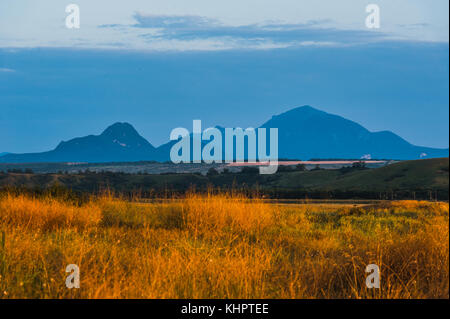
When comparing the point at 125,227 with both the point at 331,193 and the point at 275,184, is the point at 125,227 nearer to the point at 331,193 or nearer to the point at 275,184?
the point at 331,193

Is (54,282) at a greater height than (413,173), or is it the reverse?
(54,282)

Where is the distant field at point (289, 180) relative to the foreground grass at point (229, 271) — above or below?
below

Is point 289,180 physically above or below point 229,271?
below

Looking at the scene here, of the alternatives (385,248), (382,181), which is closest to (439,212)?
(385,248)

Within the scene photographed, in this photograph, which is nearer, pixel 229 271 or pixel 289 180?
pixel 229 271

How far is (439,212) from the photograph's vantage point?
2089 centimetres

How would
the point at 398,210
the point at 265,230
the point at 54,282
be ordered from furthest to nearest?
the point at 398,210, the point at 265,230, the point at 54,282

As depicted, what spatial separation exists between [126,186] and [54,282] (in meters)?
68.2

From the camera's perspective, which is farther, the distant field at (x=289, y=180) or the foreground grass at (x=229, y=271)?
the distant field at (x=289, y=180)

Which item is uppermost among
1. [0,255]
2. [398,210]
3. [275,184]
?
[0,255]

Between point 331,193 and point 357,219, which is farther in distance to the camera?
point 331,193

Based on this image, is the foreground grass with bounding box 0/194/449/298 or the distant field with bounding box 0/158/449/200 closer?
the foreground grass with bounding box 0/194/449/298

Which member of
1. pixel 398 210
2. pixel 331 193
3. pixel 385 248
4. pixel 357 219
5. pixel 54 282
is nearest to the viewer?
pixel 54 282

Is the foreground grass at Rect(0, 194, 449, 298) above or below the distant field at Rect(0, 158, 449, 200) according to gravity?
above
